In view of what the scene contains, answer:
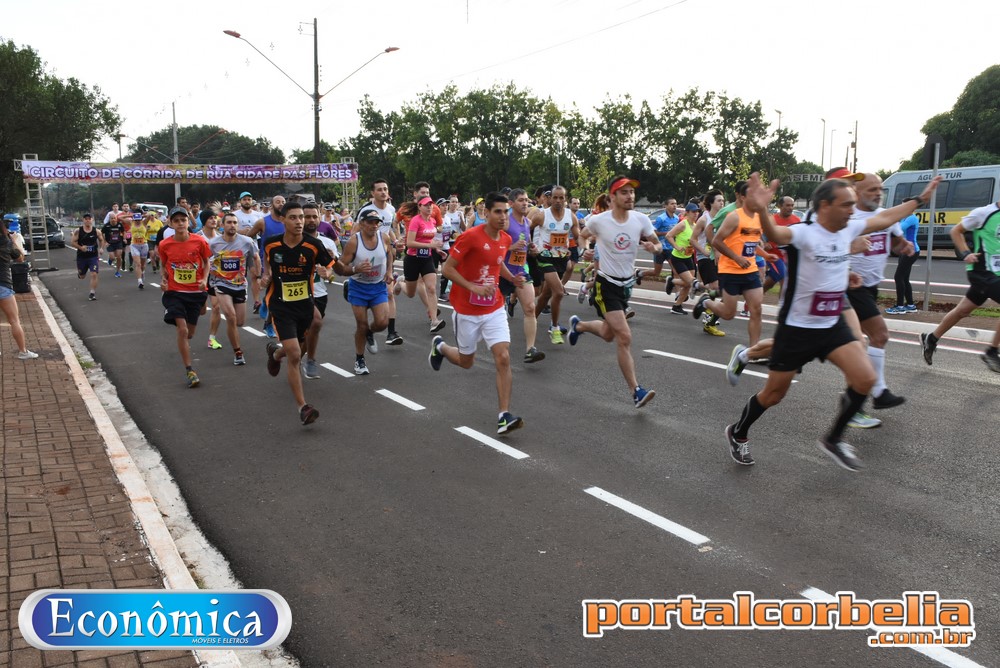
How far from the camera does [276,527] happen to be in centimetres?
493

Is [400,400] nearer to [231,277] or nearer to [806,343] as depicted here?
[231,277]

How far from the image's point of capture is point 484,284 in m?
6.85

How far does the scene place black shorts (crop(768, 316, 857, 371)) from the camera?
5.25 m

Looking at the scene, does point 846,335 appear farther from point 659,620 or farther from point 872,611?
point 659,620

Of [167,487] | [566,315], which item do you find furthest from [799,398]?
[566,315]

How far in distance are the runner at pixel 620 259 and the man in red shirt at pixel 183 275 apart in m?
4.30

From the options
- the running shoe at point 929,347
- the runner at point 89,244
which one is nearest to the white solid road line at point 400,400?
the running shoe at point 929,347

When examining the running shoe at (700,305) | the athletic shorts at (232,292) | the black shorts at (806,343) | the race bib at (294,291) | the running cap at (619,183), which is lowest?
the running shoe at (700,305)

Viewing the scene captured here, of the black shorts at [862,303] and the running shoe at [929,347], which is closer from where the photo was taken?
the black shorts at [862,303]

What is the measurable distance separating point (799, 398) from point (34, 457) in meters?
6.39

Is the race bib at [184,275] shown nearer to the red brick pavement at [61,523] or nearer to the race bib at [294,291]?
the red brick pavement at [61,523]

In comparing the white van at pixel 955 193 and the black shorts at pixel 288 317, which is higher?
the white van at pixel 955 193

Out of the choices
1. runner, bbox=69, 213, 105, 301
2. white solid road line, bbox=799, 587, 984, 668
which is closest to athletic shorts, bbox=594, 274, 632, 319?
white solid road line, bbox=799, 587, 984, 668

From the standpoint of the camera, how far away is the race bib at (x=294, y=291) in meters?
7.21
